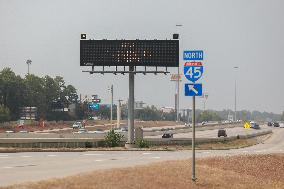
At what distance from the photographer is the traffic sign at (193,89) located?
2222cm

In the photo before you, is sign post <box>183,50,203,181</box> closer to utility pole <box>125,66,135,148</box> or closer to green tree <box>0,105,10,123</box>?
utility pole <box>125,66,135,148</box>

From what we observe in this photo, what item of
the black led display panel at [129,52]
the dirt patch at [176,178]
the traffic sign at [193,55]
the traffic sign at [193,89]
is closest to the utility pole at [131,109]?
the black led display panel at [129,52]

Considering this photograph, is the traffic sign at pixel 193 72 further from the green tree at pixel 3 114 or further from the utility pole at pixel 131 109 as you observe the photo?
the green tree at pixel 3 114

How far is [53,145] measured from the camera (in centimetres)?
5116

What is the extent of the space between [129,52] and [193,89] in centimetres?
2993

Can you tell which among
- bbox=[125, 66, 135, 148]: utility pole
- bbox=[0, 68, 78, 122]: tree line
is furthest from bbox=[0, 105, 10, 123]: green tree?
bbox=[125, 66, 135, 148]: utility pole

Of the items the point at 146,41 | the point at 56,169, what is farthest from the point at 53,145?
the point at 56,169

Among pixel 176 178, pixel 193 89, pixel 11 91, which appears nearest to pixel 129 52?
pixel 193 89

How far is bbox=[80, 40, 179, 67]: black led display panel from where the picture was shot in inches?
2045

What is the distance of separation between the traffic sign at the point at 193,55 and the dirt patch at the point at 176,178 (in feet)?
14.1

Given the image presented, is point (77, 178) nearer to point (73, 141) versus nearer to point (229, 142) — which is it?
point (73, 141)

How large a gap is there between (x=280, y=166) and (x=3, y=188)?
22.0 metres

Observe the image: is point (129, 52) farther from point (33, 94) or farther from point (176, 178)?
point (33, 94)

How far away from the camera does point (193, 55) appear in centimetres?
2236
